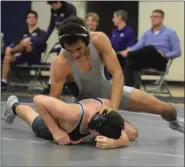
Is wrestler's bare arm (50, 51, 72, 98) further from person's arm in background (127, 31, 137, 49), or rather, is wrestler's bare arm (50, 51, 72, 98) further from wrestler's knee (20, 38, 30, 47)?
wrestler's knee (20, 38, 30, 47)

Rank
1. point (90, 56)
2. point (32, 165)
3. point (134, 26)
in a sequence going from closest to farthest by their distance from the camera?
1. point (32, 165)
2. point (90, 56)
3. point (134, 26)

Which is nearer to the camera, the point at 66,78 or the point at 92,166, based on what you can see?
the point at 92,166

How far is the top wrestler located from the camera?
2.52 meters

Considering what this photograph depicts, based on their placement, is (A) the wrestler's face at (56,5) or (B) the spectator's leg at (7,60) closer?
(A) the wrestler's face at (56,5)

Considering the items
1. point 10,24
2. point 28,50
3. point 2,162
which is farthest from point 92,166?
point 10,24

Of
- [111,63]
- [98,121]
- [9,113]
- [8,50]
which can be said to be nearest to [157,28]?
[8,50]

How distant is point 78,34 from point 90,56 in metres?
0.30

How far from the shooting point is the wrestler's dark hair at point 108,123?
2.38m

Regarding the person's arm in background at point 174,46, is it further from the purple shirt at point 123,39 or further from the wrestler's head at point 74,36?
the wrestler's head at point 74,36

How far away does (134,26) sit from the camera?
911 centimetres

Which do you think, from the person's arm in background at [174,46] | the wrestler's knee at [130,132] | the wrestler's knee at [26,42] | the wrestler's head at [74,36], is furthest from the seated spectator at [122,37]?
the wrestler's head at [74,36]

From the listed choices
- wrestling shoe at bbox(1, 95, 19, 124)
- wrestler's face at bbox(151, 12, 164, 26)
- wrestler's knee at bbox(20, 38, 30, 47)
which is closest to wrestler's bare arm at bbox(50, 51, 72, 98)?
wrestling shoe at bbox(1, 95, 19, 124)

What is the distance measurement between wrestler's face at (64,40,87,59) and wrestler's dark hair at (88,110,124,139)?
33 cm

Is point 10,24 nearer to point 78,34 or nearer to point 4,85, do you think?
point 4,85
